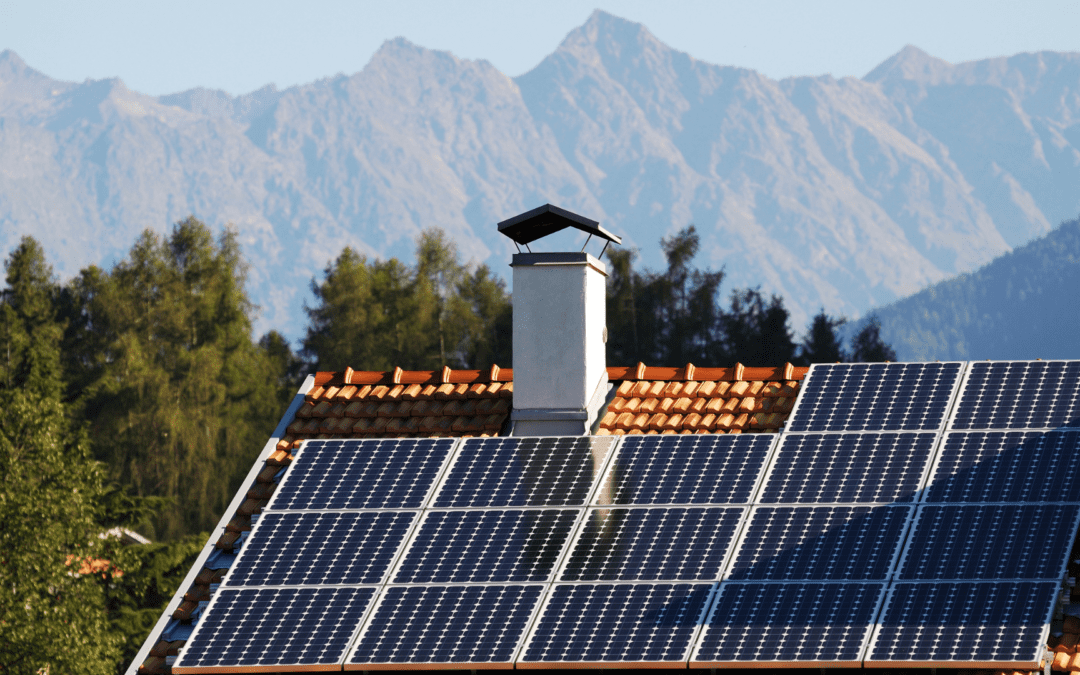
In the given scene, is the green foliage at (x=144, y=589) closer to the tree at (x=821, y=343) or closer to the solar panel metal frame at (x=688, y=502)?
the solar panel metal frame at (x=688, y=502)

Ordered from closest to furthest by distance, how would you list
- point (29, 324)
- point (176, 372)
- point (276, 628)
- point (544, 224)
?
point (276, 628), point (544, 224), point (176, 372), point (29, 324)

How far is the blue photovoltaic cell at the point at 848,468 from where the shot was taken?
36.4 feet

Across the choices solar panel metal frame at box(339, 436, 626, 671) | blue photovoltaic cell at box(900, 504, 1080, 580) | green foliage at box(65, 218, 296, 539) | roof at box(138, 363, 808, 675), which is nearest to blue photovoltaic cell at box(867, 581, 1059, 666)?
blue photovoltaic cell at box(900, 504, 1080, 580)

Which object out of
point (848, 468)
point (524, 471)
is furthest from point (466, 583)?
point (848, 468)

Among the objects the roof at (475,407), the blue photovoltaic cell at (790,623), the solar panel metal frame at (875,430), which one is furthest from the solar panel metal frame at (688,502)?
the roof at (475,407)

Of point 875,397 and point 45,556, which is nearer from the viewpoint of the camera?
point 875,397

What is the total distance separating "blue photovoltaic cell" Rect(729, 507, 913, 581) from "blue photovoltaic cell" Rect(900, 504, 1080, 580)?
223 mm

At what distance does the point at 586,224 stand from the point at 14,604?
20.7 meters

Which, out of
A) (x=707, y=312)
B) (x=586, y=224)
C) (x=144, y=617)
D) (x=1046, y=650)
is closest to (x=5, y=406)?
(x=144, y=617)

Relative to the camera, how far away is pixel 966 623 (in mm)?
9547

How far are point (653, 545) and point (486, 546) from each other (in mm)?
1458

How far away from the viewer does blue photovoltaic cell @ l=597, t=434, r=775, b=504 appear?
1145 centimetres

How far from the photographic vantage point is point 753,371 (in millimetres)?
14367

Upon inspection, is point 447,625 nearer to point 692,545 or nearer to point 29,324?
point 692,545
